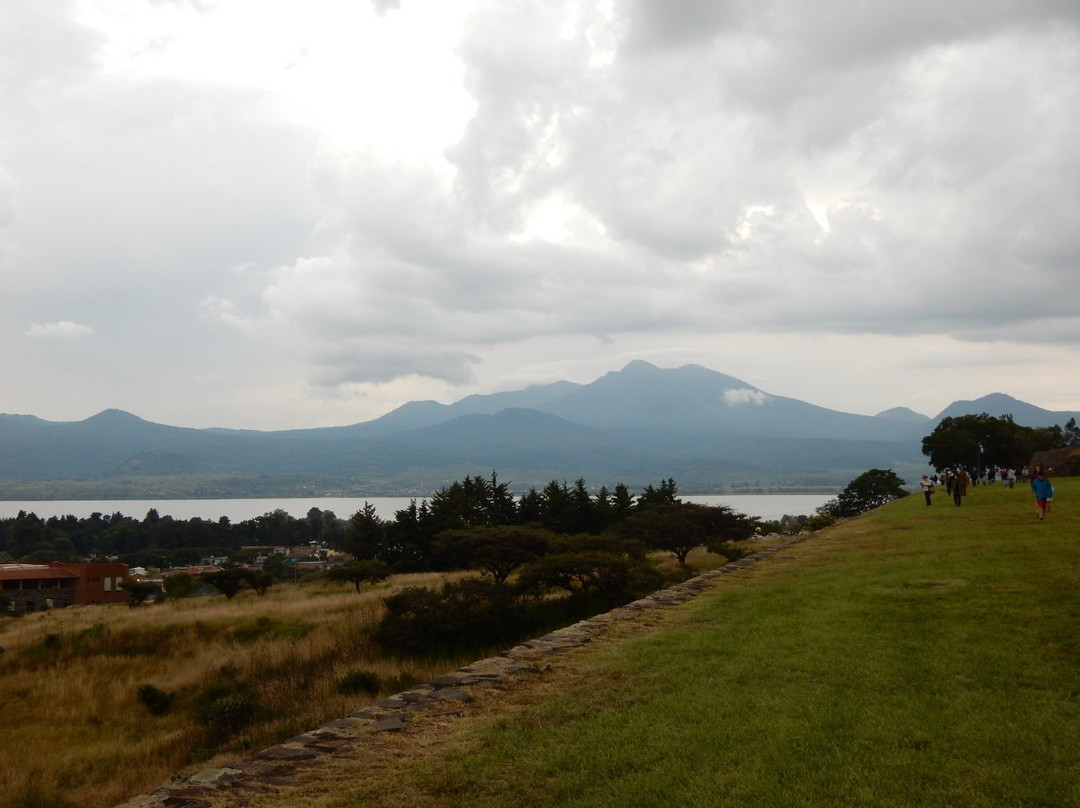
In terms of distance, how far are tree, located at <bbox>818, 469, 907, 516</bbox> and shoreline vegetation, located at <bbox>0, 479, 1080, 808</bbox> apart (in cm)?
5605

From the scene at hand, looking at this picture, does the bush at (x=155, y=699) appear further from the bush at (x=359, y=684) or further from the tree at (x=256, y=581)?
the tree at (x=256, y=581)

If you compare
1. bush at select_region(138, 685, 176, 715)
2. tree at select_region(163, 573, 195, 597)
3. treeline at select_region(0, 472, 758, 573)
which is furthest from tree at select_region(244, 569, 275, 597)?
bush at select_region(138, 685, 176, 715)

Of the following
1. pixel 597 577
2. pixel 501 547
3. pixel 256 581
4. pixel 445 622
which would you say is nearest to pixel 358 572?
pixel 256 581

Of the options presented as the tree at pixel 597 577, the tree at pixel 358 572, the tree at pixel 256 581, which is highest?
the tree at pixel 597 577

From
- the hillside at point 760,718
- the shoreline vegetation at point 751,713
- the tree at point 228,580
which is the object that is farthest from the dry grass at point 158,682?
the tree at point 228,580

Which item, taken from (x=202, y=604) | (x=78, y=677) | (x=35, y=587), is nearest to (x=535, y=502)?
(x=202, y=604)

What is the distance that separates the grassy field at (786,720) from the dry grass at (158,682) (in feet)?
19.0

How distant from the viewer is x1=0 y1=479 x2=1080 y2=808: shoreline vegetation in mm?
4758

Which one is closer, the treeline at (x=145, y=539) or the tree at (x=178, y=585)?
the tree at (x=178, y=585)

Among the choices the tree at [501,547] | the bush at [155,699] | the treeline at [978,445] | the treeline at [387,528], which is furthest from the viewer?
the treeline at [978,445]

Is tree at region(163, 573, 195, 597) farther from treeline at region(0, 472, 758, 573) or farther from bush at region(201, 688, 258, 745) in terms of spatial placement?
bush at region(201, 688, 258, 745)

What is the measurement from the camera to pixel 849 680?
6723 mm

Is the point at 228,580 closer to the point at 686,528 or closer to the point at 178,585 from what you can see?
the point at 178,585

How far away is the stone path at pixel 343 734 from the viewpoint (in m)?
5.51
